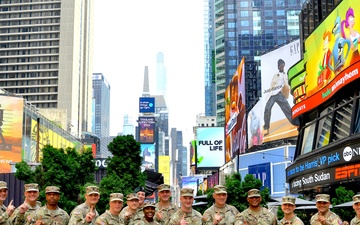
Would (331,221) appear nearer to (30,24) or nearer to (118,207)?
(118,207)

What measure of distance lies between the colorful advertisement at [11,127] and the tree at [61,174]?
3552 cm

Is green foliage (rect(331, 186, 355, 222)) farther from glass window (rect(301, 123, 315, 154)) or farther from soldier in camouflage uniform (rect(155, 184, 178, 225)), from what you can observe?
soldier in camouflage uniform (rect(155, 184, 178, 225))

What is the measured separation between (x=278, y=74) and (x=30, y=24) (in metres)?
92.1

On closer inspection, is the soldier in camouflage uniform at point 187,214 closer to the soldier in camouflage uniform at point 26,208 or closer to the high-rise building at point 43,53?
the soldier in camouflage uniform at point 26,208

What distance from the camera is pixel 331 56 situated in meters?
25.2

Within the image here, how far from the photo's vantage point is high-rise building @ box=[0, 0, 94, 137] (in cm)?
13150

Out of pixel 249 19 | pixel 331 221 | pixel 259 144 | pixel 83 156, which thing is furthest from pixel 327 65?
pixel 249 19

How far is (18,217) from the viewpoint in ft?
30.8

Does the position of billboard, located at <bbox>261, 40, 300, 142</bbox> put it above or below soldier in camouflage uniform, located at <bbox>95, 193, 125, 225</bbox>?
above

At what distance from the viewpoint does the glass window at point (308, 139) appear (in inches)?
1128

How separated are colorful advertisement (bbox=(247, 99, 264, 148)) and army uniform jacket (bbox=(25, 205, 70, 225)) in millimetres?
51682

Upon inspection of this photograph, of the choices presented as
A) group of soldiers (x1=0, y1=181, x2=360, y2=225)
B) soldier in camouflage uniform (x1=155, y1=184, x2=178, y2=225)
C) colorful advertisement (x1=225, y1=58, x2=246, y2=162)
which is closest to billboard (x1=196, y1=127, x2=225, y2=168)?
colorful advertisement (x1=225, y1=58, x2=246, y2=162)

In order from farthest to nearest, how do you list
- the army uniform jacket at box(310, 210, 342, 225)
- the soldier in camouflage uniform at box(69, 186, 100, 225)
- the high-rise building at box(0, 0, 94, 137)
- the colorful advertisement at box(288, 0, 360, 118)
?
the high-rise building at box(0, 0, 94, 137) → the colorful advertisement at box(288, 0, 360, 118) → the army uniform jacket at box(310, 210, 342, 225) → the soldier in camouflage uniform at box(69, 186, 100, 225)

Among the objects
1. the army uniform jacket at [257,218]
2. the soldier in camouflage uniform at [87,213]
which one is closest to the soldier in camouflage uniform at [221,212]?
the army uniform jacket at [257,218]
